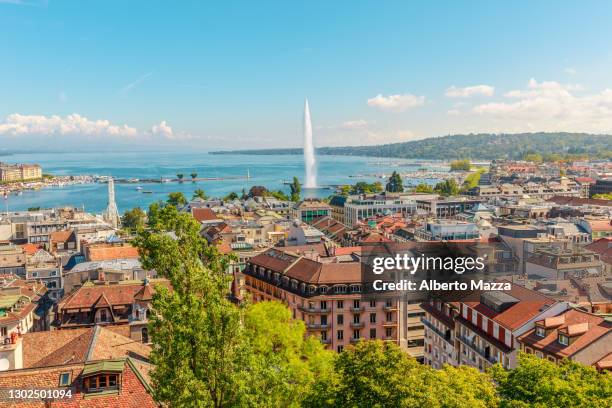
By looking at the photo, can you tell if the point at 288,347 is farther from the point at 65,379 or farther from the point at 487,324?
the point at 65,379

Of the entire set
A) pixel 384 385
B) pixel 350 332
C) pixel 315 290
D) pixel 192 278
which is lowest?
pixel 350 332

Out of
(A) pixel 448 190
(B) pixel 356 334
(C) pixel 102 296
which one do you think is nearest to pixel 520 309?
(B) pixel 356 334

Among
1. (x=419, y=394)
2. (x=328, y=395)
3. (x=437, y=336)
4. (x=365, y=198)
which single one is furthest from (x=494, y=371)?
(x=365, y=198)

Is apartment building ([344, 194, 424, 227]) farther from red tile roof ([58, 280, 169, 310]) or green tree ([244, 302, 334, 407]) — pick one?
green tree ([244, 302, 334, 407])

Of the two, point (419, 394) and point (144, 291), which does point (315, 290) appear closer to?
point (144, 291)

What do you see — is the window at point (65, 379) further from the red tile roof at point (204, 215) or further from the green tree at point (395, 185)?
the green tree at point (395, 185)

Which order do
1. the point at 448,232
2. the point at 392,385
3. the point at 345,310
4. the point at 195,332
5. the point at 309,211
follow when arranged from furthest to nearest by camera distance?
the point at 309,211
the point at 448,232
the point at 345,310
the point at 392,385
the point at 195,332
